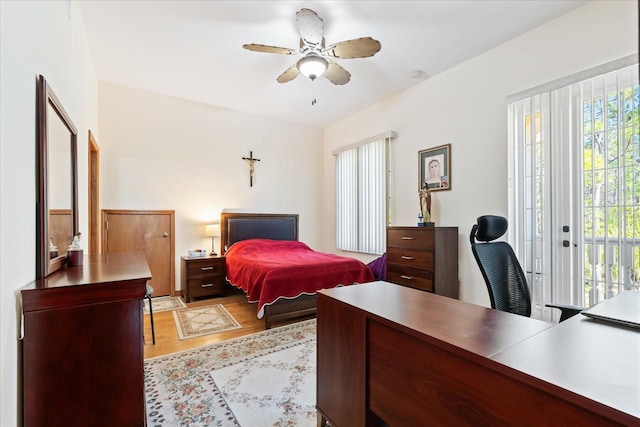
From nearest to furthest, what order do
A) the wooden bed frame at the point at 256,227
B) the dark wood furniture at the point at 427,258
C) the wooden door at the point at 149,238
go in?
the dark wood furniture at the point at 427,258 → the wooden door at the point at 149,238 → the wooden bed frame at the point at 256,227

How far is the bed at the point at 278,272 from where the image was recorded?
308 cm

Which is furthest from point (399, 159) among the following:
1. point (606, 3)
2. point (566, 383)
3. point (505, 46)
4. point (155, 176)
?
point (566, 383)

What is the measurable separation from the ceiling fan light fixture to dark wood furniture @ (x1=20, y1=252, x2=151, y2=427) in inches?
82.1

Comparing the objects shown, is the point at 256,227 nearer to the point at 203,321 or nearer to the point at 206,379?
the point at 203,321

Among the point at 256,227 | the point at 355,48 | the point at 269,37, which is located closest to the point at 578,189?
the point at 355,48

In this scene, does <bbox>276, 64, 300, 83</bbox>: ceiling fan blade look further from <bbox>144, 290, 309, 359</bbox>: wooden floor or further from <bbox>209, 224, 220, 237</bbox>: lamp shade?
<bbox>144, 290, 309, 359</bbox>: wooden floor

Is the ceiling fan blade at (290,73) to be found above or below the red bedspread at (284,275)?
above

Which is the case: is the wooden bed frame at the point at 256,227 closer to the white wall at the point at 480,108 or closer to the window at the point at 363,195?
the window at the point at 363,195

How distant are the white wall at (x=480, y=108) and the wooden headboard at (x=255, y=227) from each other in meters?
1.90

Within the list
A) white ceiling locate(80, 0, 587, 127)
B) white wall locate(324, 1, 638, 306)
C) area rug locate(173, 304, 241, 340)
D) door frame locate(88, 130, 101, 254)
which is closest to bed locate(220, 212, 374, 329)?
area rug locate(173, 304, 241, 340)

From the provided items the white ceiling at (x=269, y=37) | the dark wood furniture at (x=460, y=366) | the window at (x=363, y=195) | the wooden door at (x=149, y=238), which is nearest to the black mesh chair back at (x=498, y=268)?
the dark wood furniture at (x=460, y=366)

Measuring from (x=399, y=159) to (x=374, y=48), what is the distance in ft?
6.47

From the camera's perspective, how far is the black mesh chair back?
1.72 m

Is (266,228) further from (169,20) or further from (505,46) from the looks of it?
(505,46)
